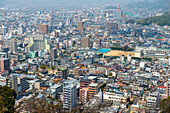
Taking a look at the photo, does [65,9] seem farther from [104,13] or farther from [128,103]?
[128,103]

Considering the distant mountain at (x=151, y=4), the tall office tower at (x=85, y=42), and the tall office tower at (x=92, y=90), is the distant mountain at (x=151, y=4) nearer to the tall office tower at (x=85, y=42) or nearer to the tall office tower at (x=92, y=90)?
the tall office tower at (x=85, y=42)

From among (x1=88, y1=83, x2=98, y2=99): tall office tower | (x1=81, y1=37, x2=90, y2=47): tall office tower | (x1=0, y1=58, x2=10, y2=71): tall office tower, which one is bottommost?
(x1=88, y1=83, x2=98, y2=99): tall office tower

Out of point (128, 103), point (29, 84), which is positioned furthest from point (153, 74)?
point (29, 84)

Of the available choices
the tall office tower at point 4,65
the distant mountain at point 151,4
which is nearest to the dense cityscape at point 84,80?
the tall office tower at point 4,65

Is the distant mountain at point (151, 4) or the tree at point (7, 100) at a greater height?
the distant mountain at point (151, 4)

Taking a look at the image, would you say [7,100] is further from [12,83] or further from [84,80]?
[84,80]

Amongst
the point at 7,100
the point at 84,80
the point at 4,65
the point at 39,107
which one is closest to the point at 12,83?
the point at 84,80

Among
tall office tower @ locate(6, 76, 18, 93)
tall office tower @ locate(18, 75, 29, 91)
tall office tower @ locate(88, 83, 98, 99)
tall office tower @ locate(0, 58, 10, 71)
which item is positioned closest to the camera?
tall office tower @ locate(88, 83, 98, 99)

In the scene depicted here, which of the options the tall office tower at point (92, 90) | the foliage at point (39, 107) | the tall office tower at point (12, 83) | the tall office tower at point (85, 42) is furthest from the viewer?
the tall office tower at point (85, 42)

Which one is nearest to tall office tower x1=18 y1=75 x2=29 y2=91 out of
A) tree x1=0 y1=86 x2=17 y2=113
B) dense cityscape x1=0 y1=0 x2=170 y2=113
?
dense cityscape x1=0 y1=0 x2=170 y2=113

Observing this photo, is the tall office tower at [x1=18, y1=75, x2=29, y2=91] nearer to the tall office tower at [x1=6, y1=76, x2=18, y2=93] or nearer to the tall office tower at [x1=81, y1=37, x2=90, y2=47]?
the tall office tower at [x1=6, y1=76, x2=18, y2=93]

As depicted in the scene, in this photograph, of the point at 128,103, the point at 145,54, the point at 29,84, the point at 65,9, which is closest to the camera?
the point at 128,103
